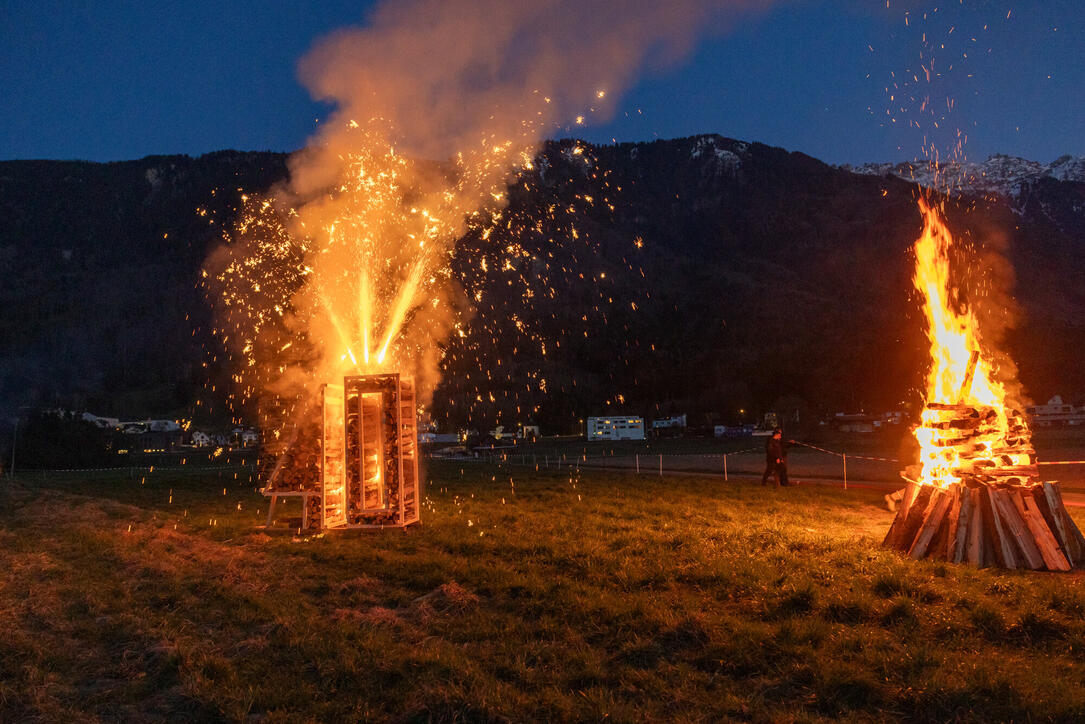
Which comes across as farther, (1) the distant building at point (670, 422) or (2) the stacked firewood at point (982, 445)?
(1) the distant building at point (670, 422)

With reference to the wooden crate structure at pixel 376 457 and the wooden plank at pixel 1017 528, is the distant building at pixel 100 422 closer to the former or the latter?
the wooden crate structure at pixel 376 457

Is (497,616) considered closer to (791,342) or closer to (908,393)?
(908,393)

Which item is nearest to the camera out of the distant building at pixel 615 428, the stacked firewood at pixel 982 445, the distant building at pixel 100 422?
the stacked firewood at pixel 982 445

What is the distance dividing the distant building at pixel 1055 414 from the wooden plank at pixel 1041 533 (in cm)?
7194

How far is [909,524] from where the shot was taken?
10.4m

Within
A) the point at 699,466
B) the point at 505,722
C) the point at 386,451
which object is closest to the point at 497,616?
the point at 505,722

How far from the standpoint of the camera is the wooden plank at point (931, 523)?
986 cm

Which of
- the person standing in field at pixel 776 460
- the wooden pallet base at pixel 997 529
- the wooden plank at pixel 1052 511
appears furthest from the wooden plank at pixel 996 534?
the person standing in field at pixel 776 460

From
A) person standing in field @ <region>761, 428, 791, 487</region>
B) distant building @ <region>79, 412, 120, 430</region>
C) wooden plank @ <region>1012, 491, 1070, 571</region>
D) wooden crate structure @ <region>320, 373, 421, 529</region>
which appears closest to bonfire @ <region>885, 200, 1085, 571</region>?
wooden plank @ <region>1012, 491, 1070, 571</region>

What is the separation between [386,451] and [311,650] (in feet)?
24.1

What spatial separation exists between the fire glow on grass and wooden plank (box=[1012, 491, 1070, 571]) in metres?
0.34

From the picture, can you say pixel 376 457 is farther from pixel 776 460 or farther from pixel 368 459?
pixel 776 460

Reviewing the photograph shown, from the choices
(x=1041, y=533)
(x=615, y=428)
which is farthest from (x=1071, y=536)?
(x=615, y=428)

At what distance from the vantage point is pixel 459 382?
170 metres
